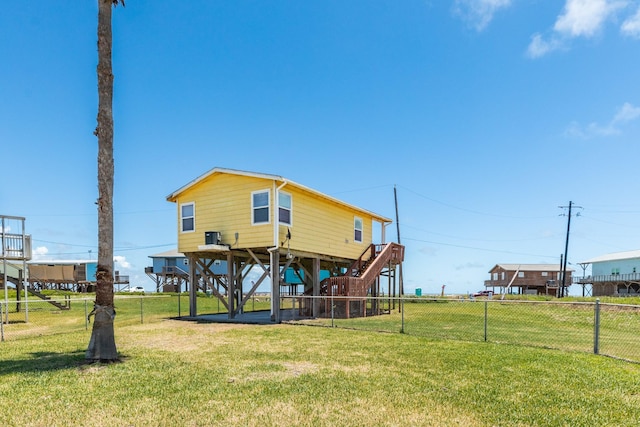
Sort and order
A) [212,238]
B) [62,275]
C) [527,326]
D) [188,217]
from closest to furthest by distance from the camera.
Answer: [527,326] < [212,238] < [188,217] < [62,275]

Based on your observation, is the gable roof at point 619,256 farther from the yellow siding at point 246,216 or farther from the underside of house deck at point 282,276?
the yellow siding at point 246,216

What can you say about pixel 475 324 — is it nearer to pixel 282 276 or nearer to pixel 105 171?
pixel 282 276

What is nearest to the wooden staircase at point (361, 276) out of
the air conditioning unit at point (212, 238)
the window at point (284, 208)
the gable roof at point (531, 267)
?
the window at point (284, 208)

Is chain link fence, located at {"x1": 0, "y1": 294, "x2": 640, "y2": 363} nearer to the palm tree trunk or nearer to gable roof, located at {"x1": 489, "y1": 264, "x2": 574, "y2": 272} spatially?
the palm tree trunk

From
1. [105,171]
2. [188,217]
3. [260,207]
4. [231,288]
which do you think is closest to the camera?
[105,171]

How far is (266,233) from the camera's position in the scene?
48.3 ft

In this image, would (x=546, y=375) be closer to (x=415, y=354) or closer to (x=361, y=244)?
(x=415, y=354)

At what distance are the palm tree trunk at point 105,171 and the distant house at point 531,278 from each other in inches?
2158

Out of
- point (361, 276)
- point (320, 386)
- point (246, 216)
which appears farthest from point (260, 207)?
point (320, 386)

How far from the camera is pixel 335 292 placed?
→ 55.2 feet

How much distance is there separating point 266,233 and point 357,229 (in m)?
7.38

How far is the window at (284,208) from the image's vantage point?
14930 millimetres

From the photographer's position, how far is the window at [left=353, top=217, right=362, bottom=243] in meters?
20.7

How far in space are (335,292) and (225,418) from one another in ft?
40.7
